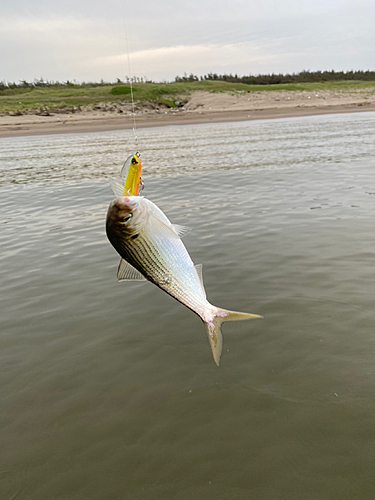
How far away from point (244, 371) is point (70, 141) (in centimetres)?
2627

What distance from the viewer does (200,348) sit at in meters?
4.05

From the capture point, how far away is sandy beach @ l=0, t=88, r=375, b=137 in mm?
34312

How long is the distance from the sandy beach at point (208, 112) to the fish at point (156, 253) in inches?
1298

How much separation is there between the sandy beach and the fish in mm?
32959

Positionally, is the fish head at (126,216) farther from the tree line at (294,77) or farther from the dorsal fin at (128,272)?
the tree line at (294,77)

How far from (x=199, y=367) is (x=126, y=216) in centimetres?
233

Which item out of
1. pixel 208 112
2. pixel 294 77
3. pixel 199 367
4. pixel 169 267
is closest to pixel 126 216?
pixel 169 267

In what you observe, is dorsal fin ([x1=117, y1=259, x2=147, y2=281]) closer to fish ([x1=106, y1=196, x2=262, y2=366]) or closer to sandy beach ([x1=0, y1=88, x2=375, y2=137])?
fish ([x1=106, y1=196, x2=262, y2=366])

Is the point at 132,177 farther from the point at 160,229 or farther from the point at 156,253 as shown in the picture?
the point at 156,253

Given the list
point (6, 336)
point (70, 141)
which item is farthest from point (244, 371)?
point (70, 141)

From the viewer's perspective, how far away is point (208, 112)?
3928 centimetres

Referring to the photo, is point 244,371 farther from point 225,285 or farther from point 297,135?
point 297,135

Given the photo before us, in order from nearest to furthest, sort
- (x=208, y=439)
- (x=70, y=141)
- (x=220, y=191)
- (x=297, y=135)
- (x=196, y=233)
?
(x=208, y=439), (x=196, y=233), (x=220, y=191), (x=297, y=135), (x=70, y=141)

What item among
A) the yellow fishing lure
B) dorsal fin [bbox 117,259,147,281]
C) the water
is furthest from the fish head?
the water
